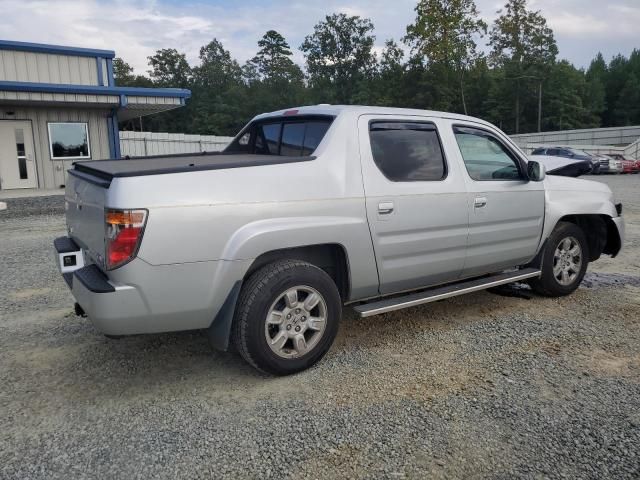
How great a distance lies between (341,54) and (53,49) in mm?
65503

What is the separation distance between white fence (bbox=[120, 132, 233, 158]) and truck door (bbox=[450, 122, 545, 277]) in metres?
22.3

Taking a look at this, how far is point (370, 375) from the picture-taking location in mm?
3611

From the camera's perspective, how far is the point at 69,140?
17141 millimetres

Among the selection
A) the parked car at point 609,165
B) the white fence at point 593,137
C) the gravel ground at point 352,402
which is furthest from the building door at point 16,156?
the white fence at point 593,137

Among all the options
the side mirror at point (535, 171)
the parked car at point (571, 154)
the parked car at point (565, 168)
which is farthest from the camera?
the parked car at point (571, 154)

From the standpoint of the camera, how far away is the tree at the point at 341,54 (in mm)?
76188

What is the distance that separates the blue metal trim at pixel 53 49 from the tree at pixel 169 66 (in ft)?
203

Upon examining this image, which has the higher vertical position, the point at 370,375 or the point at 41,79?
the point at 41,79

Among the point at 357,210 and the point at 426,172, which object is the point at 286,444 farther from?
the point at 426,172

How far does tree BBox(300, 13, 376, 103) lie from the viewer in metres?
76.2

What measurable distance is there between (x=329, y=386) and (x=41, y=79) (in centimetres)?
1672

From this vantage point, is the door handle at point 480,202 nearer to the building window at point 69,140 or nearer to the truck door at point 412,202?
the truck door at point 412,202

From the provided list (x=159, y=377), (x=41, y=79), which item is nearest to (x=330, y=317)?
(x=159, y=377)

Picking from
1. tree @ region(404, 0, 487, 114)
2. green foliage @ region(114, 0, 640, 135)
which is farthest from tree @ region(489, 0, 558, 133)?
tree @ region(404, 0, 487, 114)
